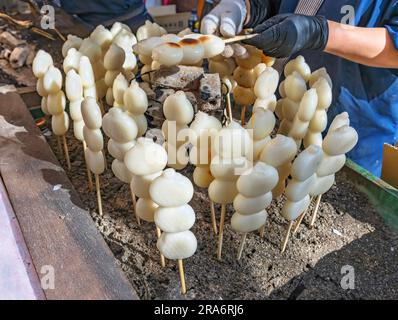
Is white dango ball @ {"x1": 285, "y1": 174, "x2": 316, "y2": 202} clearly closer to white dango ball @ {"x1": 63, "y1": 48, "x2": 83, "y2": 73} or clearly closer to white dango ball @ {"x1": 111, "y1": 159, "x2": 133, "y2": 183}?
white dango ball @ {"x1": 111, "y1": 159, "x2": 133, "y2": 183}

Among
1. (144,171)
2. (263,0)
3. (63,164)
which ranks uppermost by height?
(263,0)

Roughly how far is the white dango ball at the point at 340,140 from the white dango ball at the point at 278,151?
10cm

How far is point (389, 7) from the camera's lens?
147 cm

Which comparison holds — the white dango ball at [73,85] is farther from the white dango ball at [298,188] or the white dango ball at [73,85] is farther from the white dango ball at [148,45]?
the white dango ball at [298,188]

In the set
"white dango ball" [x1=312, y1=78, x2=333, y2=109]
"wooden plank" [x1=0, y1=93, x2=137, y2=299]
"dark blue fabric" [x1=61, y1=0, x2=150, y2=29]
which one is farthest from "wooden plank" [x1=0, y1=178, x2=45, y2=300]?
"dark blue fabric" [x1=61, y1=0, x2=150, y2=29]

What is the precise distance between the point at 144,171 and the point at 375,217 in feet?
2.70

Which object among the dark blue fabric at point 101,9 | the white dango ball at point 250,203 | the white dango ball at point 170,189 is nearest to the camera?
the white dango ball at point 170,189

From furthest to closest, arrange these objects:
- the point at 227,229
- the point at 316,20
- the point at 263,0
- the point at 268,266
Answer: the point at 263,0, the point at 316,20, the point at 227,229, the point at 268,266

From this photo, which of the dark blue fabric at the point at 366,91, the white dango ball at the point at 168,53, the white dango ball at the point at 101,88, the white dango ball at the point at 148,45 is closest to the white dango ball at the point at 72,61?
the white dango ball at the point at 101,88

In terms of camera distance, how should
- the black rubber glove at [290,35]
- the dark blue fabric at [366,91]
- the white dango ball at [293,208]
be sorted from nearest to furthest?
the white dango ball at [293,208] < the black rubber glove at [290,35] < the dark blue fabric at [366,91]

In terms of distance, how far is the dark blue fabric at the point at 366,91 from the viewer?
1.56 meters

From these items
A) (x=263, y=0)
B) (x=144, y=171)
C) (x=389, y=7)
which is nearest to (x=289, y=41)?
(x=389, y=7)

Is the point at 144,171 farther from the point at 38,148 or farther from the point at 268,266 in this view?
the point at 38,148

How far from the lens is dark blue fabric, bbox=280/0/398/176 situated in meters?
1.56
